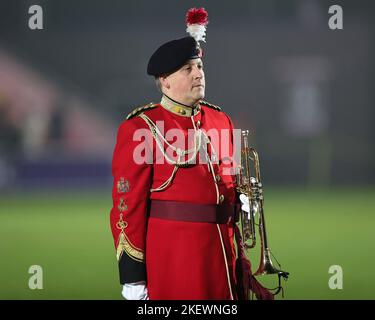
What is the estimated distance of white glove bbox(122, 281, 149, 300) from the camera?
3.16 meters

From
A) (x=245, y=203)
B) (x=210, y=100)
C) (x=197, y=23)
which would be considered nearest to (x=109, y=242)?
(x=210, y=100)

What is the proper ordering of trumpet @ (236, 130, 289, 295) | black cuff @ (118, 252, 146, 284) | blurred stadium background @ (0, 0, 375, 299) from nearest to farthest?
black cuff @ (118, 252, 146, 284) → trumpet @ (236, 130, 289, 295) → blurred stadium background @ (0, 0, 375, 299)

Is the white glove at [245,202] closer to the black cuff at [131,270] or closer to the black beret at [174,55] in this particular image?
the black cuff at [131,270]

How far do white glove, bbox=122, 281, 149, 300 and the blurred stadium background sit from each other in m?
4.92

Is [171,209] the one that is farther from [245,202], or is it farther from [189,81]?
[189,81]

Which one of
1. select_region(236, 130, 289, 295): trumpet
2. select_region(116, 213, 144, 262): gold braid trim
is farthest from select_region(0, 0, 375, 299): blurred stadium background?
select_region(116, 213, 144, 262): gold braid trim

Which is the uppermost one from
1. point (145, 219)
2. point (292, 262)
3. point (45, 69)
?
point (45, 69)

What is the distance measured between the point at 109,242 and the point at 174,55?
16.0 ft

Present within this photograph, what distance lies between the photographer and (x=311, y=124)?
39.0 ft

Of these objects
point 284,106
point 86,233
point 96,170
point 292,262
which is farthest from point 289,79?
point 292,262

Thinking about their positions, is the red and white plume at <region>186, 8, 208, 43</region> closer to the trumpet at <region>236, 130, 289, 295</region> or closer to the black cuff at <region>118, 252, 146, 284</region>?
the trumpet at <region>236, 130, 289, 295</region>

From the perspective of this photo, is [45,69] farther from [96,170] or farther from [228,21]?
[228,21]

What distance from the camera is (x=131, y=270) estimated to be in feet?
10.4
